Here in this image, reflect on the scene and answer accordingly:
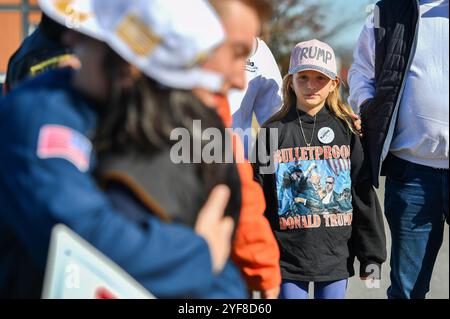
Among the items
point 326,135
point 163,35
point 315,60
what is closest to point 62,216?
point 163,35

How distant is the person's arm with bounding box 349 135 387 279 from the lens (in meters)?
3.21

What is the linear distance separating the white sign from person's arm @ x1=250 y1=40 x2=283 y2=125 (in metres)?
2.21

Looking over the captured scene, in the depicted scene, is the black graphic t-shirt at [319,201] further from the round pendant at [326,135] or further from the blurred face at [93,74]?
the blurred face at [93,74]

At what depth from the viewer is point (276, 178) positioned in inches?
124

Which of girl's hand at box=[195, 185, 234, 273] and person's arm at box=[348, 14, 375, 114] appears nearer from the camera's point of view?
girl's hand at box=[195, 185, 234, 273]

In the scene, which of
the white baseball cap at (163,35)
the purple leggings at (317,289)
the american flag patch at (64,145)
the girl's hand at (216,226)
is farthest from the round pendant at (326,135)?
the american flag patch at (64,145)

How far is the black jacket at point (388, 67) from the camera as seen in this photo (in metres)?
2.97

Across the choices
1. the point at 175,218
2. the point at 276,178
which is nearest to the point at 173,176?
the point at 175,218

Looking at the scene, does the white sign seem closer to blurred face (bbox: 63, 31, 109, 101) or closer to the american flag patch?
the american flag patch

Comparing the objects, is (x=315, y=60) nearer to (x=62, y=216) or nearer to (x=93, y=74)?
(x=93, y=74)

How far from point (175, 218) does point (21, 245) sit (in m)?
0.34

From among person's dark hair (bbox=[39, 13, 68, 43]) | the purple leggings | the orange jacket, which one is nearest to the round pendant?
the purple leggings

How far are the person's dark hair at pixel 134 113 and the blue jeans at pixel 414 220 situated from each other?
183 cm
